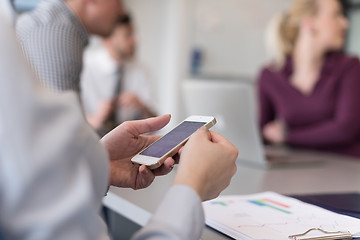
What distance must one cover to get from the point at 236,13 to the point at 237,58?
463mm

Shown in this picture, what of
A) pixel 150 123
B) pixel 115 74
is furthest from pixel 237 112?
pixel 115 74

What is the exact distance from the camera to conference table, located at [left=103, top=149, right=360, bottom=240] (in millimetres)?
1026

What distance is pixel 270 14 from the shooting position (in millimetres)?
5094

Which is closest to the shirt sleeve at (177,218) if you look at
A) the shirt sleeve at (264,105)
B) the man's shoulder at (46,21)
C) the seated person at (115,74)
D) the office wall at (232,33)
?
the man's shoulder at (46,21)

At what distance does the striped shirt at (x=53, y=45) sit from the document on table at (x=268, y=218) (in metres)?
0.81

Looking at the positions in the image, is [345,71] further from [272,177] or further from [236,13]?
[236,13]

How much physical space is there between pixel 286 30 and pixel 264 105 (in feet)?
1.35

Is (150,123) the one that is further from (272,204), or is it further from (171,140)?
(272,204)

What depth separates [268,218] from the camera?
866 millimetres

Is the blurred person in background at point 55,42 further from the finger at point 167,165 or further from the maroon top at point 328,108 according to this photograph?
the maroon top at point 328,108

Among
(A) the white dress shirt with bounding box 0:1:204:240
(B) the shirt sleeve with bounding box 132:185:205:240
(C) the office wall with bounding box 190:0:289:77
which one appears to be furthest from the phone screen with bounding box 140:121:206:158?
(C) the office wall with bounding box 190:0:289:77

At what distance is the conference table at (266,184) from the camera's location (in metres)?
1.03

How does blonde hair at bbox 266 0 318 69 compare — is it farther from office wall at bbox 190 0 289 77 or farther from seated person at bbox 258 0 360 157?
office wall at bbox 190 0 289 77

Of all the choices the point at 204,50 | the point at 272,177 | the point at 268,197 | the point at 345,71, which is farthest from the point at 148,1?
the point at 268,197
